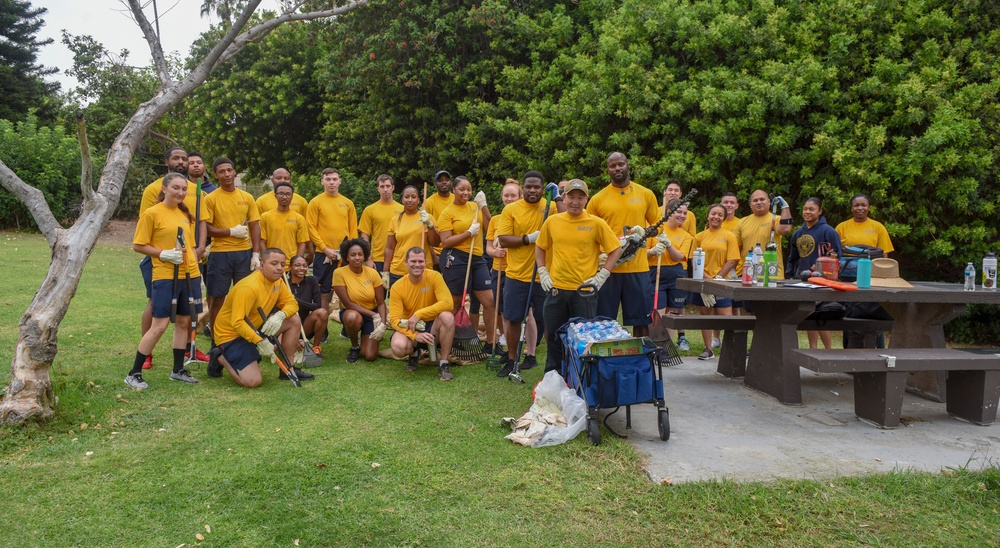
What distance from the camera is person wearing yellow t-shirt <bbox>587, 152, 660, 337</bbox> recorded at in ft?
20.6

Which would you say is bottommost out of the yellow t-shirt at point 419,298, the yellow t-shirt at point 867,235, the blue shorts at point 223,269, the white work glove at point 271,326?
the white work glove at point 271,326

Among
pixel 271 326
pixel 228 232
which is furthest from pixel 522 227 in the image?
pixel 228 232

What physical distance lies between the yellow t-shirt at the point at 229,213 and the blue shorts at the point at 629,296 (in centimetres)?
358

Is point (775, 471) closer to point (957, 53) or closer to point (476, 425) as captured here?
point (476, 425)

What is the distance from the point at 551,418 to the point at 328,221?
4.14m

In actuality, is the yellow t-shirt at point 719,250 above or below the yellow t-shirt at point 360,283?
above

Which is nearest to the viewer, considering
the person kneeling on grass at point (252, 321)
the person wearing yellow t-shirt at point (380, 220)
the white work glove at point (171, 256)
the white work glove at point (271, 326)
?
the white work glove at point (171, 256)

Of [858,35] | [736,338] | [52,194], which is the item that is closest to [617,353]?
[736,338]

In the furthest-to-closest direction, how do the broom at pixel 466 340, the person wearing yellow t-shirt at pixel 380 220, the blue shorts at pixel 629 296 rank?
1. the person wearing yellow t-shirt at pixel 380 220
2. the broom at pixel 466 340
3. the blue shorts at pixel 629 296

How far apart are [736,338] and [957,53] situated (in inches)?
224

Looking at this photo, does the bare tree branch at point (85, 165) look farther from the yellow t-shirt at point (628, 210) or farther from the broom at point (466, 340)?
the yellow t-shirt at point (628, 210)

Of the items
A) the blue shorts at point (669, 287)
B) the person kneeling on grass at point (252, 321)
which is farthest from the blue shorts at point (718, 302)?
the person kneeling on grass at point (252, 321)

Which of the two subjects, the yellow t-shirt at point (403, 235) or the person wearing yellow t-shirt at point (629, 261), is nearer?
the person wearing yellow t-shirt at point (629, 261)

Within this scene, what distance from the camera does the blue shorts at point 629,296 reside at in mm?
6293
